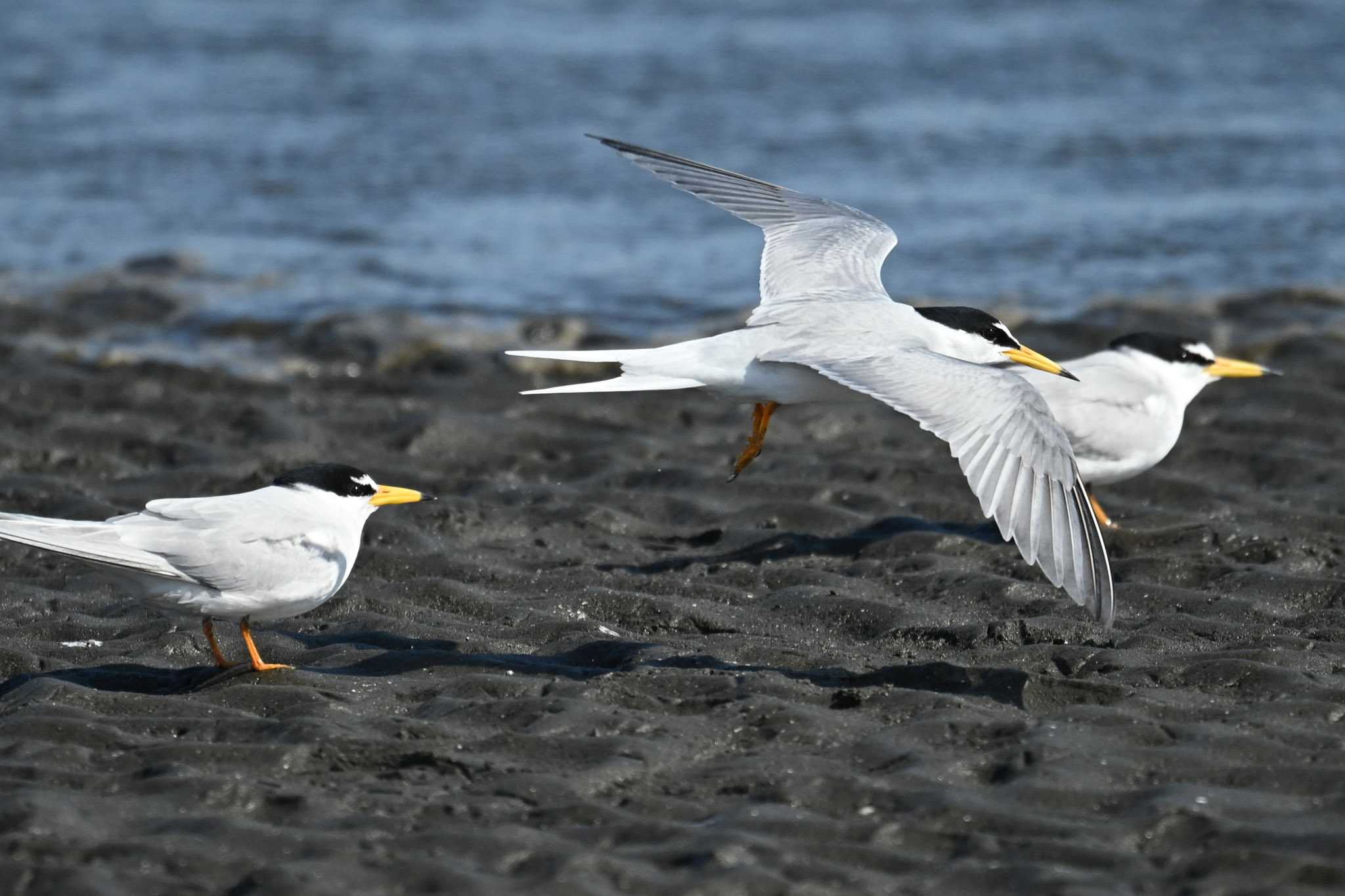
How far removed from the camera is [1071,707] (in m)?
4.79

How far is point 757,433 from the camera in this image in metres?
6.50

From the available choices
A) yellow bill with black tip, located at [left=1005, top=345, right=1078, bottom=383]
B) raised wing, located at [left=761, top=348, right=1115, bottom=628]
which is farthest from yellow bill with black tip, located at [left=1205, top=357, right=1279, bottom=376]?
raised wing, located at [left=761, top=348, right=1115, bottom=628]

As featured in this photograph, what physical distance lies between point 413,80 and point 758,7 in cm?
600

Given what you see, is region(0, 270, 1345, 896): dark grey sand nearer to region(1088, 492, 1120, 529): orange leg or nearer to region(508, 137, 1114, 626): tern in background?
region(1088, 492, 1120, 529): orange leg

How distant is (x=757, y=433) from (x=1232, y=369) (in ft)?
9.04

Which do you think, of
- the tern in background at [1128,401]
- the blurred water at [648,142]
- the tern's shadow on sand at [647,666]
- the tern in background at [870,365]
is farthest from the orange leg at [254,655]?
the blurred water at [648,142]

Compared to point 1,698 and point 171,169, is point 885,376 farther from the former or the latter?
point 171,169

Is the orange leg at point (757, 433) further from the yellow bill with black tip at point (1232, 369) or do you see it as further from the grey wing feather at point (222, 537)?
the yellow bill with black tip at point (1232, 369)

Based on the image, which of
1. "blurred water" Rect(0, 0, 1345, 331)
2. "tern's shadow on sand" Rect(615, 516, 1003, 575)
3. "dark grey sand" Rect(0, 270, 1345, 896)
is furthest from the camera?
"blurred water" Rect(0, 0, 1345, 331)

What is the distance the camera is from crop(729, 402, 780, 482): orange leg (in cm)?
641

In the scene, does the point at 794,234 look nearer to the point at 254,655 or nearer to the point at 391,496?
the point at 391,496

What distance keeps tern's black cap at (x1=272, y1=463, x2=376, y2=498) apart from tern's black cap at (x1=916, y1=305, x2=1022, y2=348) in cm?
237

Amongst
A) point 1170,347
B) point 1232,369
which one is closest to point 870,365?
point 1170,347

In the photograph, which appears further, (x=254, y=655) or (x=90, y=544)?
(x=254, y=655)
